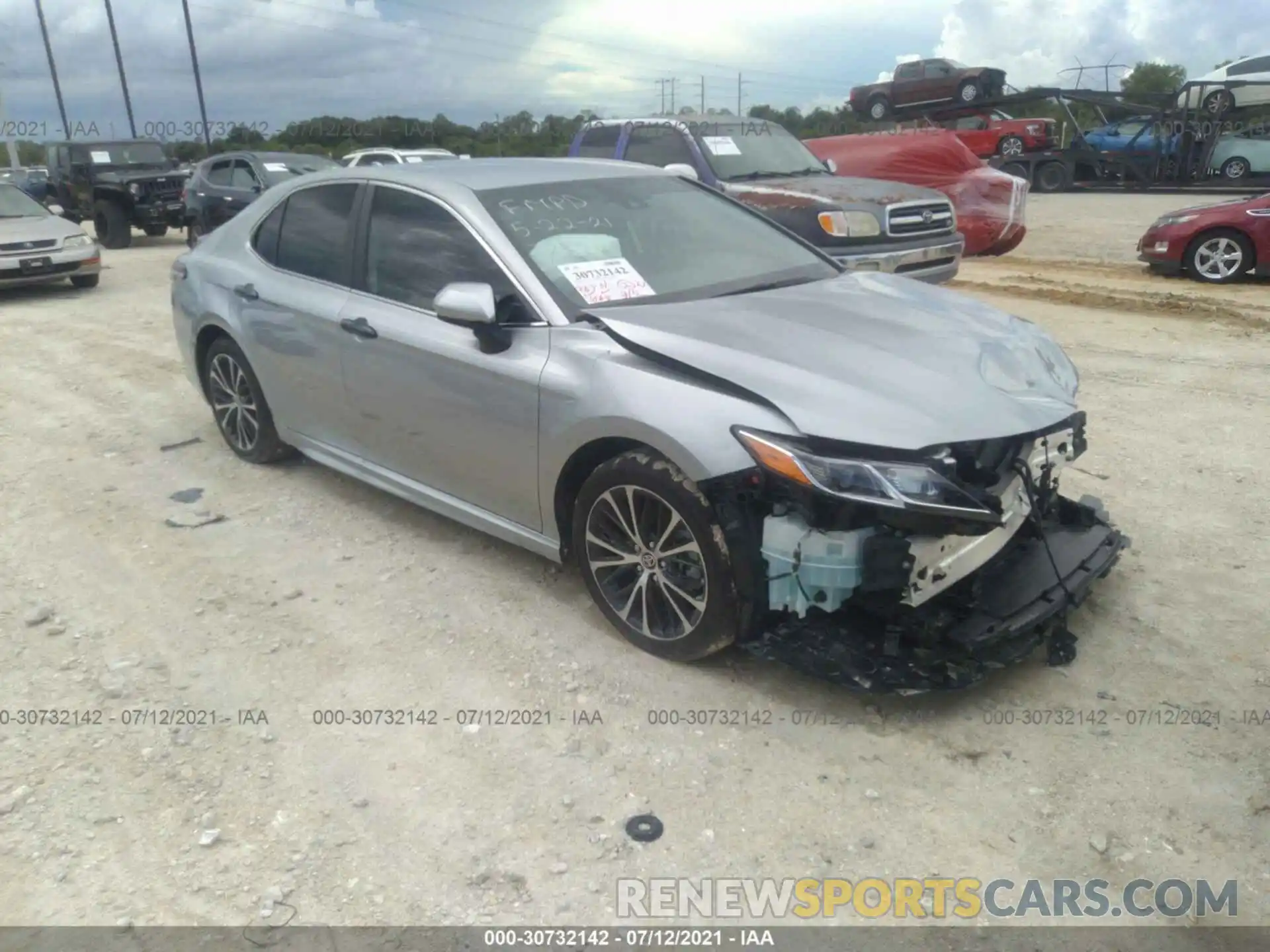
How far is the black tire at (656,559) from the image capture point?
3238 mm

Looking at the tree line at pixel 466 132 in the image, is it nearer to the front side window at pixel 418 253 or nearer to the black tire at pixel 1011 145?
the black tire at pixel 1011 145

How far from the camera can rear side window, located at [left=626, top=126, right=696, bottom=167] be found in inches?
376

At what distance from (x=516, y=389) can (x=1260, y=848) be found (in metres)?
2.67

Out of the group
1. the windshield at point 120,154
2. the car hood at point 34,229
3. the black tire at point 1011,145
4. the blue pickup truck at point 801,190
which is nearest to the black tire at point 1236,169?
the black tire at point 1011,145

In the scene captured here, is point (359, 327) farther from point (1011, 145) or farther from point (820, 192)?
point (1011, 145)

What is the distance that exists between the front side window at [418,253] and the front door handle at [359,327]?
0.47ft

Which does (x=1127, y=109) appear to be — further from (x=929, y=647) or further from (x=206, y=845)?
(x=206, y=845)

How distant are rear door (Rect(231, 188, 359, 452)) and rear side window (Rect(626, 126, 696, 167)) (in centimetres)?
508

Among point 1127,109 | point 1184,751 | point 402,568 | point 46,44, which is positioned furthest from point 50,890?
point 46,44

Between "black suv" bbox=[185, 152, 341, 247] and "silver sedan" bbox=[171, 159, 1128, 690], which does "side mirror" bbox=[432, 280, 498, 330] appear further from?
"black suv" bbox=[185, 152, 341, 247]

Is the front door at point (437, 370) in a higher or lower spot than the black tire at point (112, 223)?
higher

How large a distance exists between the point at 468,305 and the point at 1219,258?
33.8ft

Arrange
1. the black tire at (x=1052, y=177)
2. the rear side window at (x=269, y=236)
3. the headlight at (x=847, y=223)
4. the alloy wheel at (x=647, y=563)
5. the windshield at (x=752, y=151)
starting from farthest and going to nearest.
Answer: the black tire at (x=1052, y=177) → the windshield at (x=752, y=151) → the headlight at (x=847, y=223) → the rear side window at (x=269, y=236) → the alloy wheel at (x=647, y=563)

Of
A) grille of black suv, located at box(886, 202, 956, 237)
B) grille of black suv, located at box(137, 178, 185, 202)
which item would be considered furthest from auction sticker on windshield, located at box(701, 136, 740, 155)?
grille of black suv, located at box(137, 178, 185, 202)
